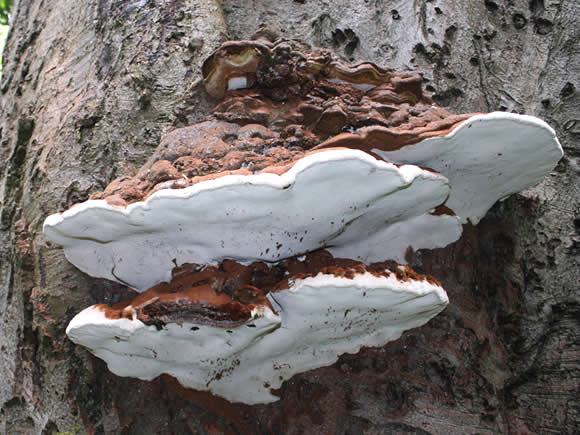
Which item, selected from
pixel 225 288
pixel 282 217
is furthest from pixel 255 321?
pixel 282 217

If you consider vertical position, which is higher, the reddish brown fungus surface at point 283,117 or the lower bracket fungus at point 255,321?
the reddish brown fungus surface at point 283,117

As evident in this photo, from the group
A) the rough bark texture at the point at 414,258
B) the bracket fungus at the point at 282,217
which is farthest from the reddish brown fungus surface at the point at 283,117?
the rough bark texture at the point at 414,258

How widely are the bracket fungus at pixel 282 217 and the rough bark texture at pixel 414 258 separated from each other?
0.14 metres

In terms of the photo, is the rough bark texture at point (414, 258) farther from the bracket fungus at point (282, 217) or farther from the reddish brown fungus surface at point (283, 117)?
the reddish brown fungus surface at point (283, 117)

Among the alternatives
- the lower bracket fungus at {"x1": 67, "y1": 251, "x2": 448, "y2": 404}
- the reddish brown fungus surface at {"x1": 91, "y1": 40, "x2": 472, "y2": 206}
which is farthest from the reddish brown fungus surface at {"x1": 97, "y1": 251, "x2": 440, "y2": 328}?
the reddish brown fungus surface at {"x1": 91, "y1": 40, "x2": 472, "y2": 206}

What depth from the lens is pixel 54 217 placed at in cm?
132

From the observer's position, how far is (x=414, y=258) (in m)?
1.77

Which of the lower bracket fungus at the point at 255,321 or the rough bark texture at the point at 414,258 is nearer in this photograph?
the lower bracket fungus at the point at 255,321

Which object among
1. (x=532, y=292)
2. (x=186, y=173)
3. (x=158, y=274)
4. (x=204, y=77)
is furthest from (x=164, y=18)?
(x=532, y=292)

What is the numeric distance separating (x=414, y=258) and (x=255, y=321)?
0.74m

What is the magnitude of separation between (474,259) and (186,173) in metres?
1.26

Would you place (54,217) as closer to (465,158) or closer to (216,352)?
(216,352)

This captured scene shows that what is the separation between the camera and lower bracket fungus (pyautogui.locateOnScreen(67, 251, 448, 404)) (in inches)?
50.1

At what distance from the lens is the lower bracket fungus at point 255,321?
1.27 m
